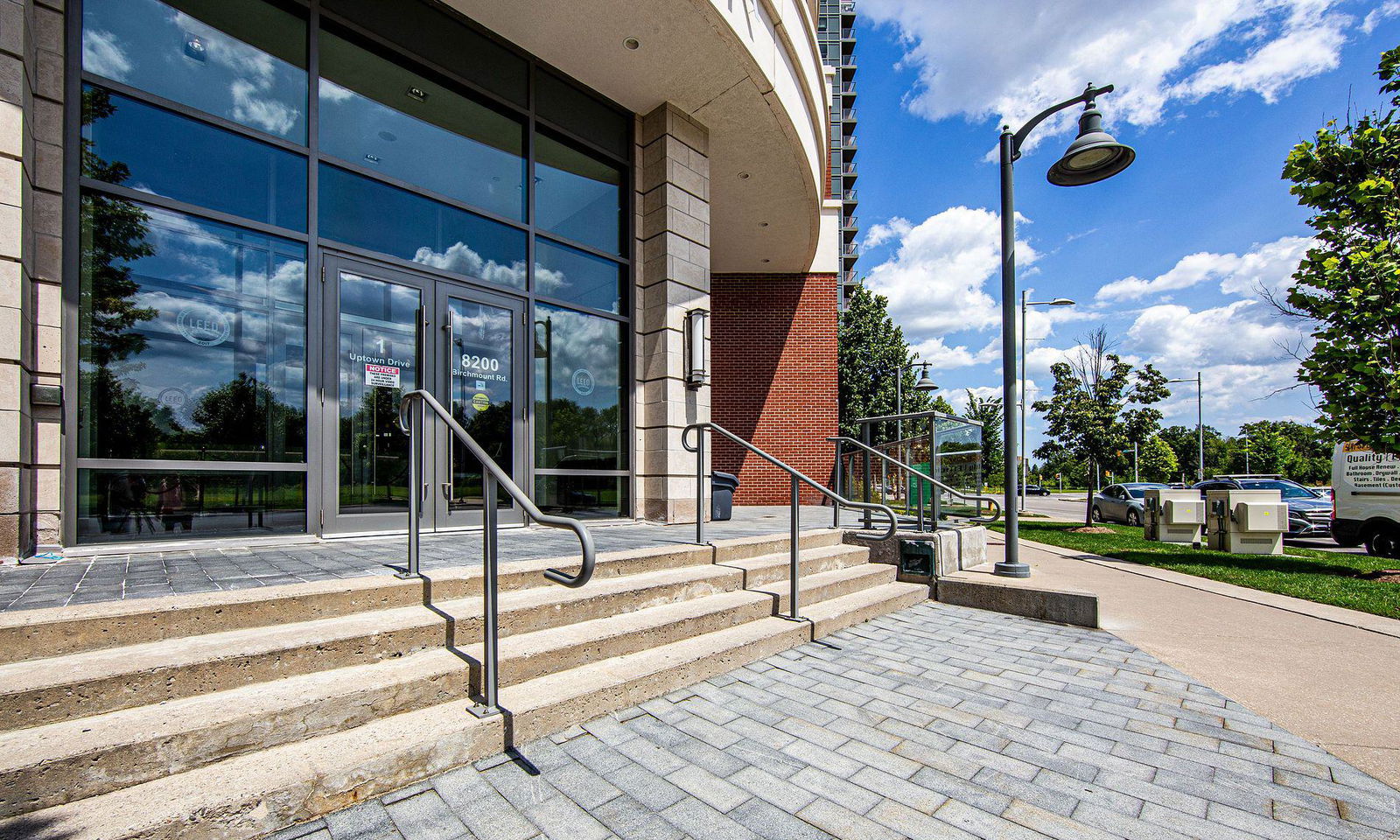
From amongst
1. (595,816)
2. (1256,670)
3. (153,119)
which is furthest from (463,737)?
(153,119)

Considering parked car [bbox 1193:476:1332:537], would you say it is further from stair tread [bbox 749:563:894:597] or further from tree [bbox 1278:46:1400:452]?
stair tread [bbox 749:563:894:597]

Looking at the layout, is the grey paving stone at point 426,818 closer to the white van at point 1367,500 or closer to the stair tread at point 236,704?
the stair tread at point 236,704

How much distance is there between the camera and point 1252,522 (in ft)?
36.0

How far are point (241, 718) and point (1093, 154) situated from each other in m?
8.12

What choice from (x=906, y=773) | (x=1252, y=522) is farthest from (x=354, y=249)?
(x=1252, y=522)

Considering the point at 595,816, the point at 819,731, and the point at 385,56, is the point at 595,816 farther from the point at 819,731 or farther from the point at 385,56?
the point at 385,56

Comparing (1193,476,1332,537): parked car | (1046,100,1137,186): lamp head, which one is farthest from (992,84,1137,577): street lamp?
(1193,476,1332,537): parked car

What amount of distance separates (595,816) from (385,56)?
281 inches

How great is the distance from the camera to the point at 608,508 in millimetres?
7906

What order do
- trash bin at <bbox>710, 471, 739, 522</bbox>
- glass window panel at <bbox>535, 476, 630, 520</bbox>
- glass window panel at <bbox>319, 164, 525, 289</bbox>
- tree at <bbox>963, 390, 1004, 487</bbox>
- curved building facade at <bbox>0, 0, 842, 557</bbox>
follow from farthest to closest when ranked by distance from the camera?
tree at <bbox>963, 390, 1004, 487</bbox>, trash bin at <bbox>710, 471, 739, 522</bbox>, glass window panel at <bbox>535, 476, 630, 520</bbox>, glass window panel at <bbox>319, 164, 525, 289</bbox>, curved building facade at <bbox>0, 0, 842, 557</bbox>

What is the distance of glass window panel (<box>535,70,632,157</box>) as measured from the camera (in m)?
7.51

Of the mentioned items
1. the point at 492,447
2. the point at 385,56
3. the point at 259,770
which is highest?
the point at 385,56

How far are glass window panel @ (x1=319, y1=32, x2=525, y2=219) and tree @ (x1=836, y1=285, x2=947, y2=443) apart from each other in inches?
775

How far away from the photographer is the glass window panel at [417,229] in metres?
5.80
